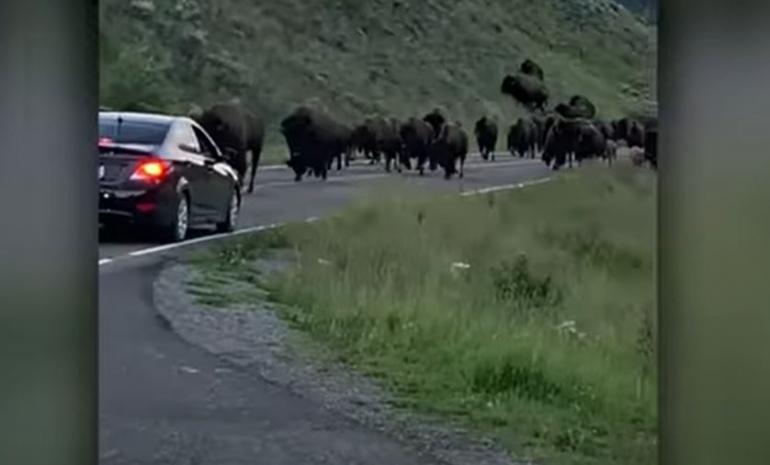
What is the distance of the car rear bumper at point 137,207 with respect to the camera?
2.79 meters

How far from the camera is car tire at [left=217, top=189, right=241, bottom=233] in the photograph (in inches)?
112

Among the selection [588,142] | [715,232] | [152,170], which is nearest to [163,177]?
[152,170]

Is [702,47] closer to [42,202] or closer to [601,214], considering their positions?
[601,214]

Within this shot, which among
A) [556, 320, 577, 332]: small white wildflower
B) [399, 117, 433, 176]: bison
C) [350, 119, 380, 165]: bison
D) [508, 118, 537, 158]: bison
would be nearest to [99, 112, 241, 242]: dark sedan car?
[350, 119, 380, 165]: bison

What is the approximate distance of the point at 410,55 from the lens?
9.40ft

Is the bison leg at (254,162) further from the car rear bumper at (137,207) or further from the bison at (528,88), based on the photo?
the bison at (528,88)

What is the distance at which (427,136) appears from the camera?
284cm

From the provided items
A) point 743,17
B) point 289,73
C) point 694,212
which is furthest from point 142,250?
point 743,17

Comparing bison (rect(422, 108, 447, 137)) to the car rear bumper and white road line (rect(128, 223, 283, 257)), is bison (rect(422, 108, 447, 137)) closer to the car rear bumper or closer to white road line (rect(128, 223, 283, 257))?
white road line (rect(128, 223, 283, 257))

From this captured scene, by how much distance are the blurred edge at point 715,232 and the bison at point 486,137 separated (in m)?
0.42

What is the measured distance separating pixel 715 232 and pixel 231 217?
121cm

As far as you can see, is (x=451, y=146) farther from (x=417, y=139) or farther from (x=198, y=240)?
(x=198, y=240)

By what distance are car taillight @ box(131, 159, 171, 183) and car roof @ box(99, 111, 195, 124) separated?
0.11 meters

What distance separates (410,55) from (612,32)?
518 millimetres
